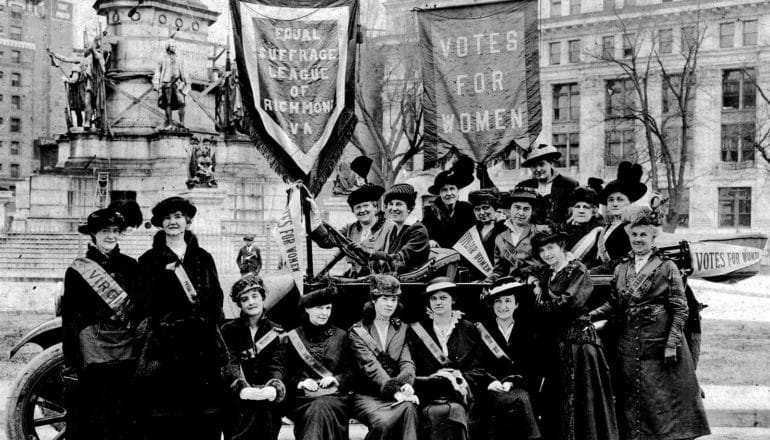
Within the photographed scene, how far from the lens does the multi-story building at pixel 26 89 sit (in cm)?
7938

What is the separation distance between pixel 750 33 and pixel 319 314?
5256 cm

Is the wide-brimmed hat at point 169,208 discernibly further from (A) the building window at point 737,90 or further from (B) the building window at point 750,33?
(B) the building window at point 750,33

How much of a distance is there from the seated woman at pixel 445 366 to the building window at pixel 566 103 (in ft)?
175

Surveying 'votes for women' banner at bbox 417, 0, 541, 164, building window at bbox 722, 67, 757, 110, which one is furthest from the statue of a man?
building window at bbox 722, 67, 757, 110

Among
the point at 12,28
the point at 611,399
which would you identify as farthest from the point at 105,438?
the point at 12,28

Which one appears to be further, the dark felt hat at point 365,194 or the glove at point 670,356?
the dark felt hat at point 365,194

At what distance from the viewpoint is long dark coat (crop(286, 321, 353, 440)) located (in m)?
6.09

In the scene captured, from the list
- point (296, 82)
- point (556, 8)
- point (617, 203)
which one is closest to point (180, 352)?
point (296, 82)

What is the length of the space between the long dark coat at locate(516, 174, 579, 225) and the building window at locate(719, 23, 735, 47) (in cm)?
4992

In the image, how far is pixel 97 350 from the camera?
241 inches

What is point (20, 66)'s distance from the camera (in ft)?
267

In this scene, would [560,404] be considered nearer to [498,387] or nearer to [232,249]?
[498,387]

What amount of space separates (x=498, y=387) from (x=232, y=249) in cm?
1978

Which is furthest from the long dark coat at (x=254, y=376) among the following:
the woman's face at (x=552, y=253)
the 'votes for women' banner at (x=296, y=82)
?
the woman's face at (x=552, y=253)
